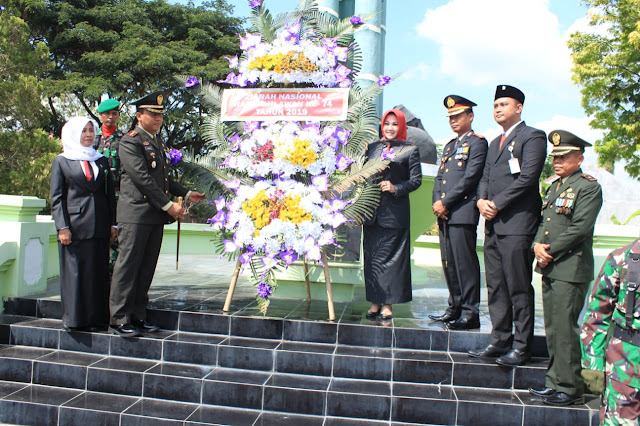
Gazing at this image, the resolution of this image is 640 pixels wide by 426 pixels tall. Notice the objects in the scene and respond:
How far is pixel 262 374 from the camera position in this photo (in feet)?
12.5

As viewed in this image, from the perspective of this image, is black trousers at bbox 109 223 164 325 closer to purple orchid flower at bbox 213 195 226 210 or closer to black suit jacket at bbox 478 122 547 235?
purple orchid flower at bbox 213 195 226 210

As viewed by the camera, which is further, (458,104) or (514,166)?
(458,104)

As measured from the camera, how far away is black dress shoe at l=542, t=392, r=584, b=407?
10.8 feet

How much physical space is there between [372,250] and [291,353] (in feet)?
3.96

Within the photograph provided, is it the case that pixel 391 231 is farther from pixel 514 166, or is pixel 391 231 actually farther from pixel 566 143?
pixel 566 143

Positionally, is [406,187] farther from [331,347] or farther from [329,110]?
[331,347]

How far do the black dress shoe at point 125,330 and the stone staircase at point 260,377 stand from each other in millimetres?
55

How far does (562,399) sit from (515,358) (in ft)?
1.35

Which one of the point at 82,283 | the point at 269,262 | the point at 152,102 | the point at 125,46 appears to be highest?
the point at 125,46

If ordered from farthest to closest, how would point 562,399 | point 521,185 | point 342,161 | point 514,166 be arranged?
point 342,161 < point 514,166 < point 521,185 < point 562,399

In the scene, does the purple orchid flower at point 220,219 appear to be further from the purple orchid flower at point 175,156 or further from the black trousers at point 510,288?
the black trousers at point 510,288

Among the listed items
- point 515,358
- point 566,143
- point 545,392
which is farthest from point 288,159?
point 545,392

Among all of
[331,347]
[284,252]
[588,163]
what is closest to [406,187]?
[284,252]

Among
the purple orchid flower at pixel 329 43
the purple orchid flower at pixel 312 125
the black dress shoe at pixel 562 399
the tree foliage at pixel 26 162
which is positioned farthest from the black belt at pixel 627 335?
the tree foliage at pixel 26 162
